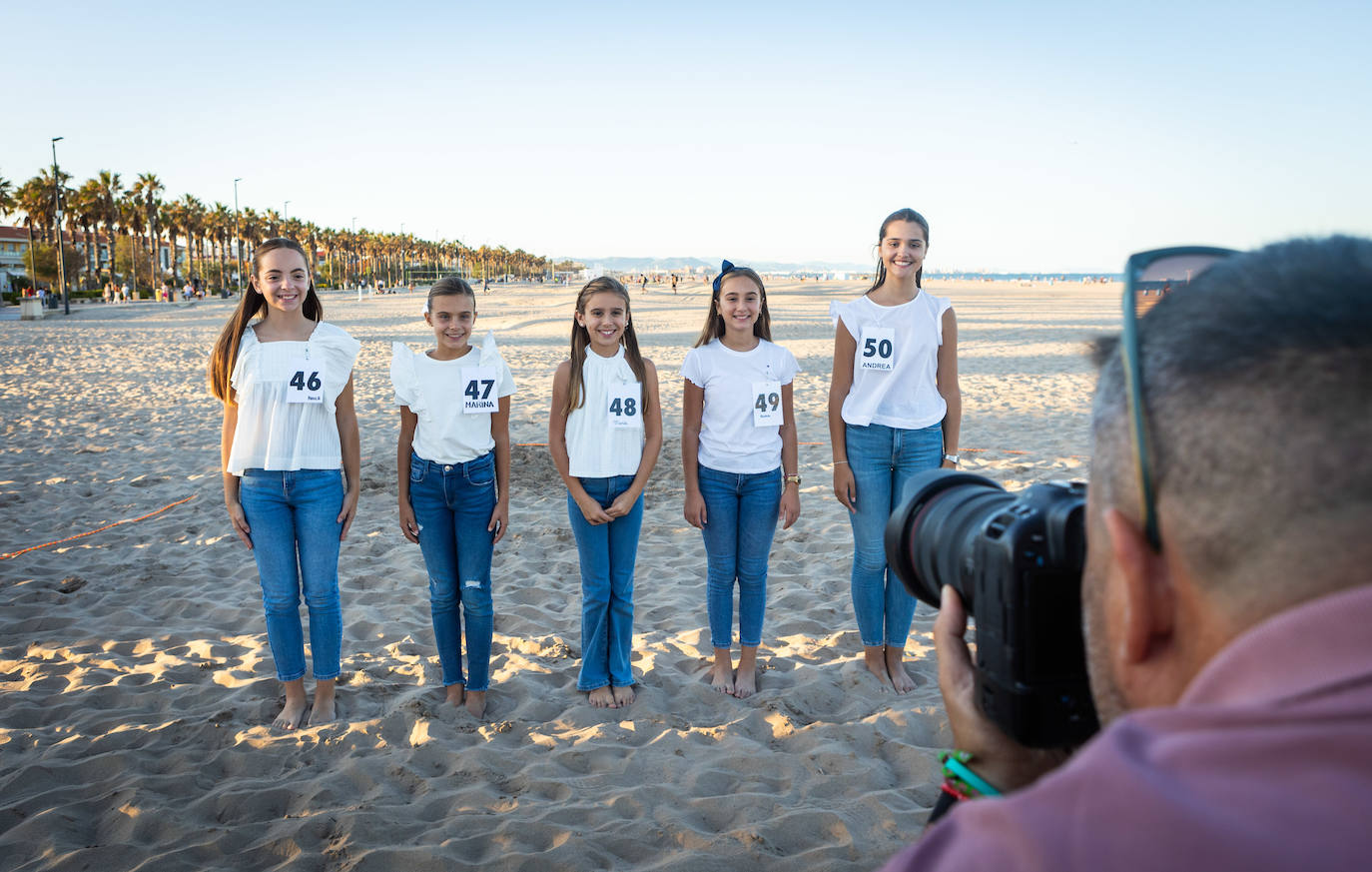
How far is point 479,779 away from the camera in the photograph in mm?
2920

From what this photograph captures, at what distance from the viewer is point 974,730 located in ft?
3.51

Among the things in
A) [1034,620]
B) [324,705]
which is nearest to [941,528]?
[1034,620]

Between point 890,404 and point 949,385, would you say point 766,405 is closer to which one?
point 890,404

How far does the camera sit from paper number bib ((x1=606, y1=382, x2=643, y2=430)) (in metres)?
3.53

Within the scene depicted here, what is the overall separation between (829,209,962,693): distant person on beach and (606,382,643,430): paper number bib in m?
0.85

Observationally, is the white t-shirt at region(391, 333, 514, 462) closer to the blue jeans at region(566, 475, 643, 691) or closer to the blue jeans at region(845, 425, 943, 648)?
the blue jeans at region(566, 475, 643, 691)

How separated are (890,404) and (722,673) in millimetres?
1394

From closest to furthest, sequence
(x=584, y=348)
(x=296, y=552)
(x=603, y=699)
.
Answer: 1. (x=296, y=552)
2. (x=603, y=699)
3. (x=584, y=348)

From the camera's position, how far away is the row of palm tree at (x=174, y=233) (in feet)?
164

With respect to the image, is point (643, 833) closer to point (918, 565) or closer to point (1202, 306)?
point (918, 565)

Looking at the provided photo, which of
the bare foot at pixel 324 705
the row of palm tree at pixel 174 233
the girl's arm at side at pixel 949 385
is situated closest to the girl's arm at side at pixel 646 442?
the girl's arm at side at pixel 949 385

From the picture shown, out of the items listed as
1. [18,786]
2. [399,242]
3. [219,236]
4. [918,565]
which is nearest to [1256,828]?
[918,565]

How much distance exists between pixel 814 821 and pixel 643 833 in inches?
21.8

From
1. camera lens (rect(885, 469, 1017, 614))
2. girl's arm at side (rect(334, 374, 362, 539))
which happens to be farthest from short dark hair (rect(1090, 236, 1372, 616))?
girl's arm at side (rect(334, 374, 362, 539))
